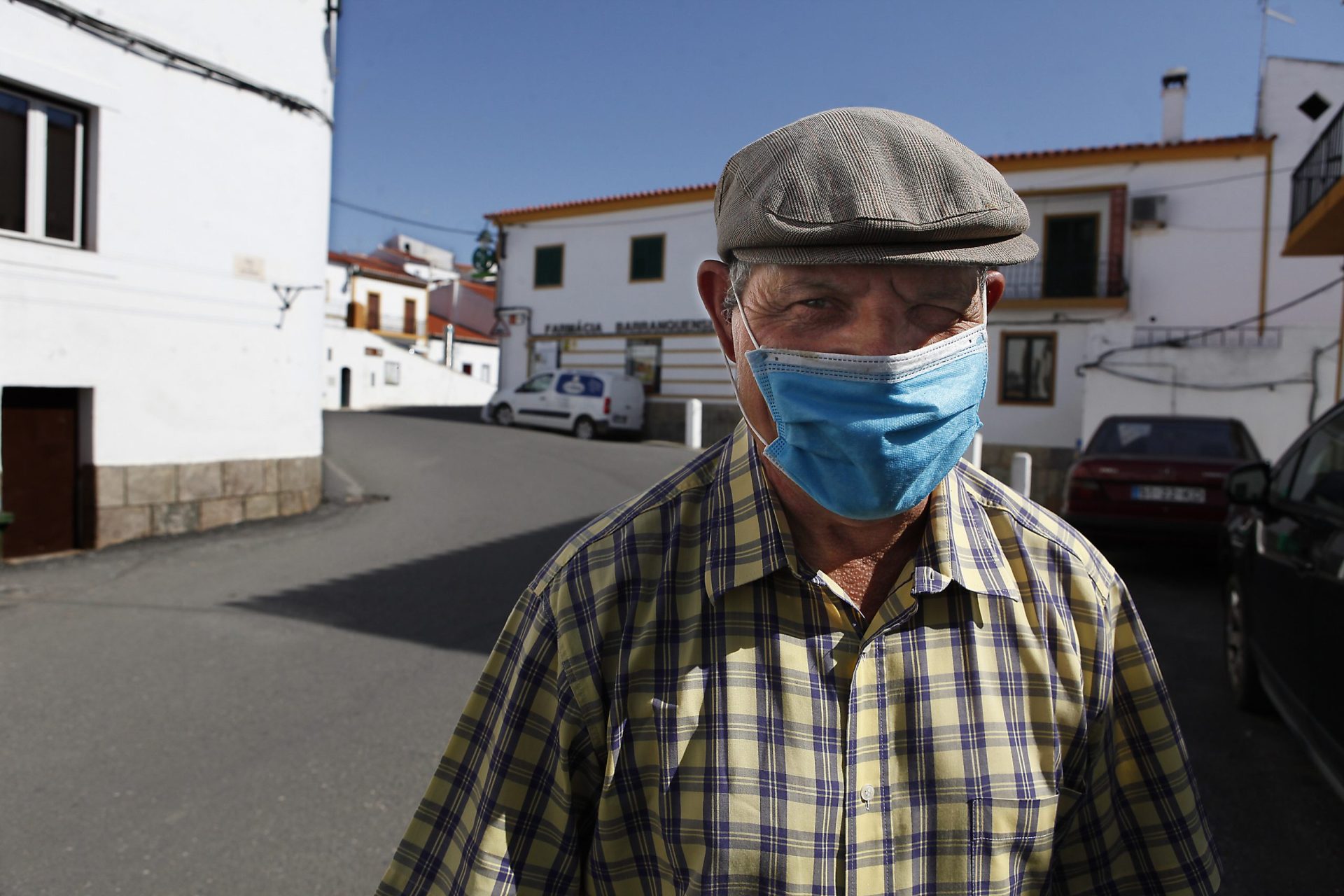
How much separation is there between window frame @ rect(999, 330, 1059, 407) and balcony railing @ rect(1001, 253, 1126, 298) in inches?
33.2

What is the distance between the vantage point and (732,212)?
135cm

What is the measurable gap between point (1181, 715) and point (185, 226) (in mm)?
9711

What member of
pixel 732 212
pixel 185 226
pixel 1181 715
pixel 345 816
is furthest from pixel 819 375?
pixel 185 226

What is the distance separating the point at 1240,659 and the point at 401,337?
150 ft

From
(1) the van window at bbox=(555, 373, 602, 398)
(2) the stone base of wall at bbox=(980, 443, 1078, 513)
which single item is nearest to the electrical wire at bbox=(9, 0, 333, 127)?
(1) the van window at bbox=(555, 373, 602, 398)

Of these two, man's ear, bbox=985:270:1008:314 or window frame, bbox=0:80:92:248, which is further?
window frame, bbox=0:80:92:248

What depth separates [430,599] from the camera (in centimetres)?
682

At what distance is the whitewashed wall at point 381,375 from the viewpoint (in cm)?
3606

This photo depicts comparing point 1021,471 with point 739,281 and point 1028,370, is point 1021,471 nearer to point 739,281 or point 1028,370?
point 1028,370

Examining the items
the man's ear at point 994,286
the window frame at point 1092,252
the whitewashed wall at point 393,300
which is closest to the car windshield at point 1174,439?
the man's ear at point 994,286

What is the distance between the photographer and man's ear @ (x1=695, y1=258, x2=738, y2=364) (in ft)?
5.14

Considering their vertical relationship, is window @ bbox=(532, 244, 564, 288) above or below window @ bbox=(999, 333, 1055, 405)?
above

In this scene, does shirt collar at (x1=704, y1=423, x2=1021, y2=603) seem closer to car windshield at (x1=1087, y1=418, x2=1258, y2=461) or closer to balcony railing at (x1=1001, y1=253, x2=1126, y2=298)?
car windshield at (x1=1087, y1=418, x2=1258, y2=461)

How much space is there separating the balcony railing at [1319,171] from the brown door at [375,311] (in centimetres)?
4065
